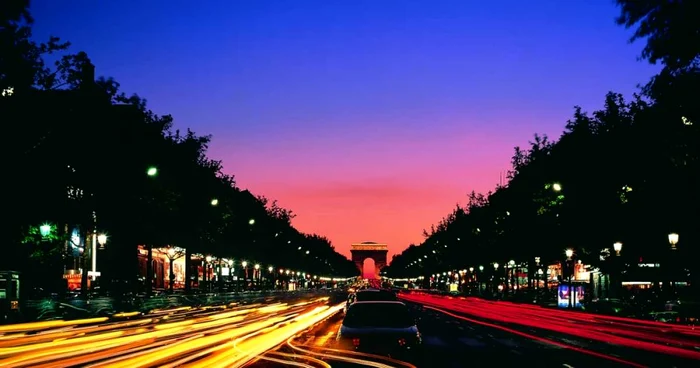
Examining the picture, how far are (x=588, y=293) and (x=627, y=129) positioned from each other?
27.0 meters

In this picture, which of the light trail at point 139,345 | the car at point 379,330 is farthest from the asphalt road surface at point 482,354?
the light trail at point 139,345

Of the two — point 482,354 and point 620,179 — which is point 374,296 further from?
point 620,179

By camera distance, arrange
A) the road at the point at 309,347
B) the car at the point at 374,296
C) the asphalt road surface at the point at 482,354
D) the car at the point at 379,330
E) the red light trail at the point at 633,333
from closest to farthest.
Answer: the car at the point at 379,330 < the asphalt road surface at the point at 482,354 < the road at the point at 309,347 < the red light trail at the point at 633,333 < the car at the point at 374,296

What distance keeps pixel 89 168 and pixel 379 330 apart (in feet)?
138

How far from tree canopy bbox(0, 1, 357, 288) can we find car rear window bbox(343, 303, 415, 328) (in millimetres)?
19294

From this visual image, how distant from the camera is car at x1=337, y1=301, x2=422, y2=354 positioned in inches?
642

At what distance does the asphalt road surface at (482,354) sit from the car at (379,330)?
0.21 m

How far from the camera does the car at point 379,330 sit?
16297 millimetres

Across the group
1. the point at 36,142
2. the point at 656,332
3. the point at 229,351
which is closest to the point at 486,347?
the point at 229,351

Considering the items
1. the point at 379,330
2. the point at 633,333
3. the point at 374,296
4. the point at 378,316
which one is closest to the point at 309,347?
the point at 378,316

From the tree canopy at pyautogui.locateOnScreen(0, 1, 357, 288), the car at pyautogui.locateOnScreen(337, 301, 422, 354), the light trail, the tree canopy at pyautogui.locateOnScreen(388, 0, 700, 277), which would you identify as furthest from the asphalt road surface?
the tree canopy at pyautogui.locateOnScreen(0, 1, 357, 288)

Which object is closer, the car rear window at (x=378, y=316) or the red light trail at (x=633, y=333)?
the car rear window at (x=378, y=316)

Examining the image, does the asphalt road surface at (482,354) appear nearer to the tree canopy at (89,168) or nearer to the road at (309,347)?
the road at (309,347)

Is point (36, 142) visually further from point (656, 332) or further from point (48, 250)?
point (656, 332)
